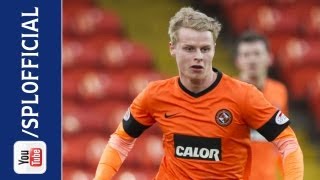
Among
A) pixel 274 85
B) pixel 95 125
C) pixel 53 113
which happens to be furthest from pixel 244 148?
pixel 95 125

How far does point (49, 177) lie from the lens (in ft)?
17.5

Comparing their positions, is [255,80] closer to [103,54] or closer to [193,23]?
[193,23]

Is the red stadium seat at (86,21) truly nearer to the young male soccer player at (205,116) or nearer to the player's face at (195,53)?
the young male soccer player at (205,116)

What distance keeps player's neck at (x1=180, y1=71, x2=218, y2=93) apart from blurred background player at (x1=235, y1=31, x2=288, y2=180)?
1452 mm

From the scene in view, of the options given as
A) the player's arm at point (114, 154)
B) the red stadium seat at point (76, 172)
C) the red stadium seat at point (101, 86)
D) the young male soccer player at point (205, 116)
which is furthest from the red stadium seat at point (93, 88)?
the young male soccer player at point (205, 116)

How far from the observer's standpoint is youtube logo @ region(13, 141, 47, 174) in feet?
17.4

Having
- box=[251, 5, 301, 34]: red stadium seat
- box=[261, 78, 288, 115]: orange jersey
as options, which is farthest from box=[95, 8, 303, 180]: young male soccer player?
box=[251, 5, 301, 34]: red stadium seat

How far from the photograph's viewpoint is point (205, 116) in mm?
4891

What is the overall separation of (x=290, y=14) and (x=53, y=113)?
19.7ft

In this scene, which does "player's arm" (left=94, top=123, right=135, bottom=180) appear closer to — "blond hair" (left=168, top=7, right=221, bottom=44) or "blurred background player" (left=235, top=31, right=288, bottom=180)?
"blond hair" (left=168, top=7, right=221, bottom=44)

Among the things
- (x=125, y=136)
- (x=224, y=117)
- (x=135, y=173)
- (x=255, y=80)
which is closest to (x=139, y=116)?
(x=125, y=136)

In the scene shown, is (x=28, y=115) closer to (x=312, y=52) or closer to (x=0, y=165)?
(x=0, y=165)

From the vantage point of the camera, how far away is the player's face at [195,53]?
4789mm

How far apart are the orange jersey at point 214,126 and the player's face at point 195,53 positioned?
126 millimetres
